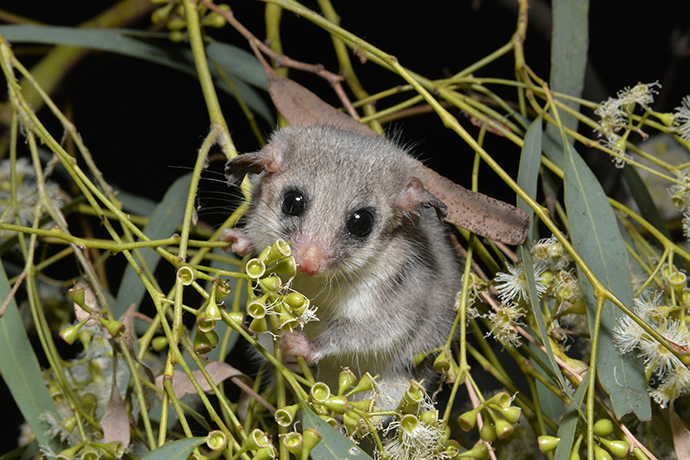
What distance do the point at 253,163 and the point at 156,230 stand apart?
54 cm

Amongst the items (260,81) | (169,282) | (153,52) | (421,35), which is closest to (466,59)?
(421,35)

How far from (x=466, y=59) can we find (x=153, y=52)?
193 centimetres

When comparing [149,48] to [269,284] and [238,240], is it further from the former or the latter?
[269,284]

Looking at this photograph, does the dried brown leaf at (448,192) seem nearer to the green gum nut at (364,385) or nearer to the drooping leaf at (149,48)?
the drooping leaf at (149,48)

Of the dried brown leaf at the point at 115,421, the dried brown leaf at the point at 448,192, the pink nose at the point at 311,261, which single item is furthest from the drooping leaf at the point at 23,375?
the dried brown leaf at the point at 448,192

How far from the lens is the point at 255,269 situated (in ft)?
4.32

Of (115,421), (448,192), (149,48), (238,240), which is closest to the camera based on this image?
(115,421)

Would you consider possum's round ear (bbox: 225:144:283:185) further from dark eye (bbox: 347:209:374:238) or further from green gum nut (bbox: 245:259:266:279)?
green gum nut (bbox: 245:259:266:279)

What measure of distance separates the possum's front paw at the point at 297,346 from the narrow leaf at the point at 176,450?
23.9 inches

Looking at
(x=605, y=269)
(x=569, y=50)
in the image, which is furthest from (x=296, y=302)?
(x=569, y=50)

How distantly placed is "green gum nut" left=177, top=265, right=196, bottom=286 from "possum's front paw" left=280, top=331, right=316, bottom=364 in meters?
0.70

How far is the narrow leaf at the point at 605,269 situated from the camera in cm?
162

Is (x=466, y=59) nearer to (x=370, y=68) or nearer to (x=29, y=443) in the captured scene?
(x=370, y=68)

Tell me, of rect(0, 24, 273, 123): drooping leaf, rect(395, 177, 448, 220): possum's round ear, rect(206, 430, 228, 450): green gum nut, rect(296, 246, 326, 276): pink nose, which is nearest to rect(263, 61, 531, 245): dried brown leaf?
rect(395, 177, 448, 220): possum's round ear
